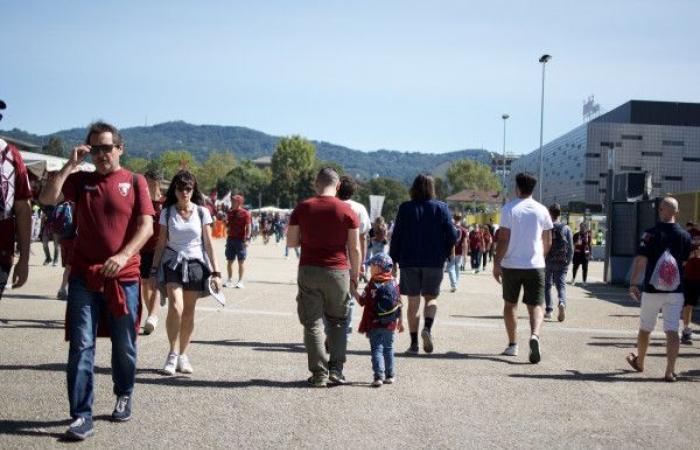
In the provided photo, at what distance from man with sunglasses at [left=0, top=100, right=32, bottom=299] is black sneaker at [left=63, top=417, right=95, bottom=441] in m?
0.92

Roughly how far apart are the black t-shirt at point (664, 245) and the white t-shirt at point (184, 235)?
4.26 metres

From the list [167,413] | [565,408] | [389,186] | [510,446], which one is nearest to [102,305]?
[167,413]

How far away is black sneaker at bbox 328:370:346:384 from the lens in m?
6.58

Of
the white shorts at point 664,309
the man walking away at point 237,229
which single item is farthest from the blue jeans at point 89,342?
the man walking away at point 237,229

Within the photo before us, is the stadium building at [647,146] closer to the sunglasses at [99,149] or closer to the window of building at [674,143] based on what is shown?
the window of building at [674,143]

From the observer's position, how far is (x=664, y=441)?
16.4 ft

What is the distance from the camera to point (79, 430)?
15.1 ft

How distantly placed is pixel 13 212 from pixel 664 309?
19.1 feet

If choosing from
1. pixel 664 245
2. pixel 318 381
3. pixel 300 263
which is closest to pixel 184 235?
pixel 300 263

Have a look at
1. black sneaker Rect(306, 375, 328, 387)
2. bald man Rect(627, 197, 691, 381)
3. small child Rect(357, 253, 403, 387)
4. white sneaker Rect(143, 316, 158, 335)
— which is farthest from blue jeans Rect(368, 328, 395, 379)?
white sneaker Rect(143, 316, 158, 335)

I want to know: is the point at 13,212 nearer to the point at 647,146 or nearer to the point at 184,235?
the point at 184,235

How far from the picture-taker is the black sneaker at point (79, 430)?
15.0ft

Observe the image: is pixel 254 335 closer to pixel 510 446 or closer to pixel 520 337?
pixel 520 337

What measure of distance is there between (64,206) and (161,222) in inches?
216
